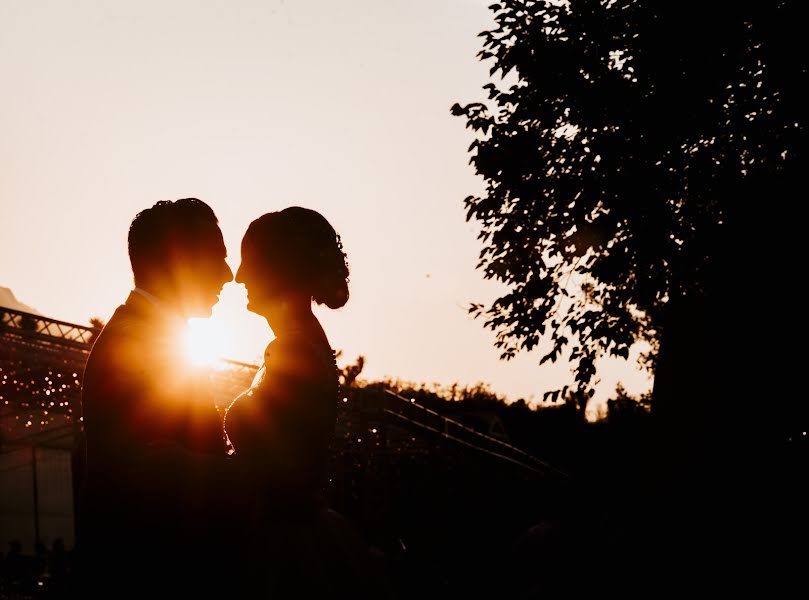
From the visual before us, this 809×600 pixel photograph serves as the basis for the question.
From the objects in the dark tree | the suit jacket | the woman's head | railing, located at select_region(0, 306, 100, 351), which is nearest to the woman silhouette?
the woman's head

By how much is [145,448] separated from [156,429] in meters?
0.09

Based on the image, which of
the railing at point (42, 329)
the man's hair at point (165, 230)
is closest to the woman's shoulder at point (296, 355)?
the man's hair at point (165, 230)

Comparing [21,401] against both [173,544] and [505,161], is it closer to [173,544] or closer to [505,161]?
[505,161]

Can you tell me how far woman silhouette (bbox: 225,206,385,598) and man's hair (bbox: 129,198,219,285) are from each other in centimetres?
28

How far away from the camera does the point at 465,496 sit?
2669 centimetres

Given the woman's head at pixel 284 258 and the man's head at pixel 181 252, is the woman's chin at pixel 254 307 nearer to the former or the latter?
the woman's head at pixel 284 258

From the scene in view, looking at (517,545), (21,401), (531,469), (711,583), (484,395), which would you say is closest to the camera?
(711,583)

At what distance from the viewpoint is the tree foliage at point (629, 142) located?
11.8m

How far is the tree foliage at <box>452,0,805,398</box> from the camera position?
11.8 meters

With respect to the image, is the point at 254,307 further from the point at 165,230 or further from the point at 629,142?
the point at 629,142

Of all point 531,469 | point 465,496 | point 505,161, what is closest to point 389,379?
point 531,469

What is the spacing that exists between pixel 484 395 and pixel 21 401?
58.5 m

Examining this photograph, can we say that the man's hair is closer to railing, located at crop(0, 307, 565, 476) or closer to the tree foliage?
the tree foliage

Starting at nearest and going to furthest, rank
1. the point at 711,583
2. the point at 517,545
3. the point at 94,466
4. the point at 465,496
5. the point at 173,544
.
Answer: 1. the point at 173,544
2. the point at 94,466
3. the point at 711,583
4. the point at 517,545
5. the point at 465,496
